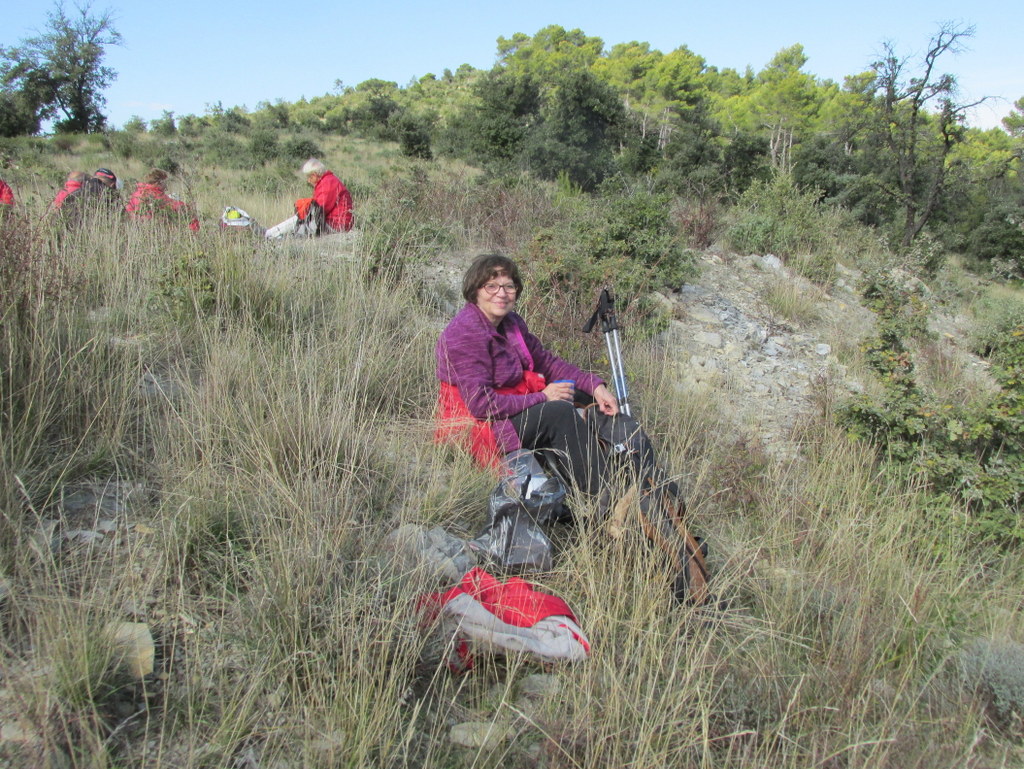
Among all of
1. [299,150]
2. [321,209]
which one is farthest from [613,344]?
[299,150]

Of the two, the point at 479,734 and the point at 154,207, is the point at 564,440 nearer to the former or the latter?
the point at 479,734

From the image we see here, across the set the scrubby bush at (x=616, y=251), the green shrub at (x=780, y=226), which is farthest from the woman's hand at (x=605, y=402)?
the green shrub at (x=780, y=226)

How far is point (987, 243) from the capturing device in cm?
1817

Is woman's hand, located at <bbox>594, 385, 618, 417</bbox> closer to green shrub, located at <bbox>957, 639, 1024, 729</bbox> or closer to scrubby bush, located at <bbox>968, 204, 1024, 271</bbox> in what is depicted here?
green shrub, located at <bbox>957, 639, 1024, 729</bbox>

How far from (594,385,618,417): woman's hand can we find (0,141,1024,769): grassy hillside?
52cm

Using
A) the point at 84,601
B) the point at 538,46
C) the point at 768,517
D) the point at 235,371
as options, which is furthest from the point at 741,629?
the point at 538,46

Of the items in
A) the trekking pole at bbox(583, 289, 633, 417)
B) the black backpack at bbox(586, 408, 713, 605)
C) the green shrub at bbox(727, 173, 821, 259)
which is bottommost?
the black backpack at bbox(586, 408, 713, 605)

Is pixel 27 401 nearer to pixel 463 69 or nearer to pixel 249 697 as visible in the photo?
pixel 249 697

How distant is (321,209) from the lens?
21.2 ft

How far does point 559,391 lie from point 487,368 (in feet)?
1.22

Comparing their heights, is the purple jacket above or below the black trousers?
above

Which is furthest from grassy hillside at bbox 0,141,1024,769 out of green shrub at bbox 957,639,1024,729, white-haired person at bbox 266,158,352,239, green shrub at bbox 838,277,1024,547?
white-haired person at bbox 266,158,352,239

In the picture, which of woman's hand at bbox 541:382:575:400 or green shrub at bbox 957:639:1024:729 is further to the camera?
woman's hand at bbox 541:382:575:400

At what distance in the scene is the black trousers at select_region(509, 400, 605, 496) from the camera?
281 cm
